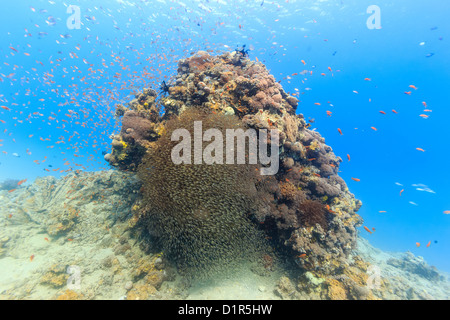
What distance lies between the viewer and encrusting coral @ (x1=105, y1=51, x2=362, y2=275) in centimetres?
548

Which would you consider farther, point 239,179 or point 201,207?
point 239,179

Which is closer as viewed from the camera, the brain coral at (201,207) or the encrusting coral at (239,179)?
the brain coral at (201,207)

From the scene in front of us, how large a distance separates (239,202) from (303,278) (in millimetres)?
4060

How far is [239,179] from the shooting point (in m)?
5.79

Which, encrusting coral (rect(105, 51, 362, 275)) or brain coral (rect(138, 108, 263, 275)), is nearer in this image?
brain coral (rect(138, 108, 263, 275))

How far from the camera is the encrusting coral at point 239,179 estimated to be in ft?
18.0

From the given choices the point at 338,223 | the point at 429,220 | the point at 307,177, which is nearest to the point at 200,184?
the point at 307,177

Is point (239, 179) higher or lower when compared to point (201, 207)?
higher

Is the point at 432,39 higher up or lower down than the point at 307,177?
higher up

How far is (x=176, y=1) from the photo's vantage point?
118ft
